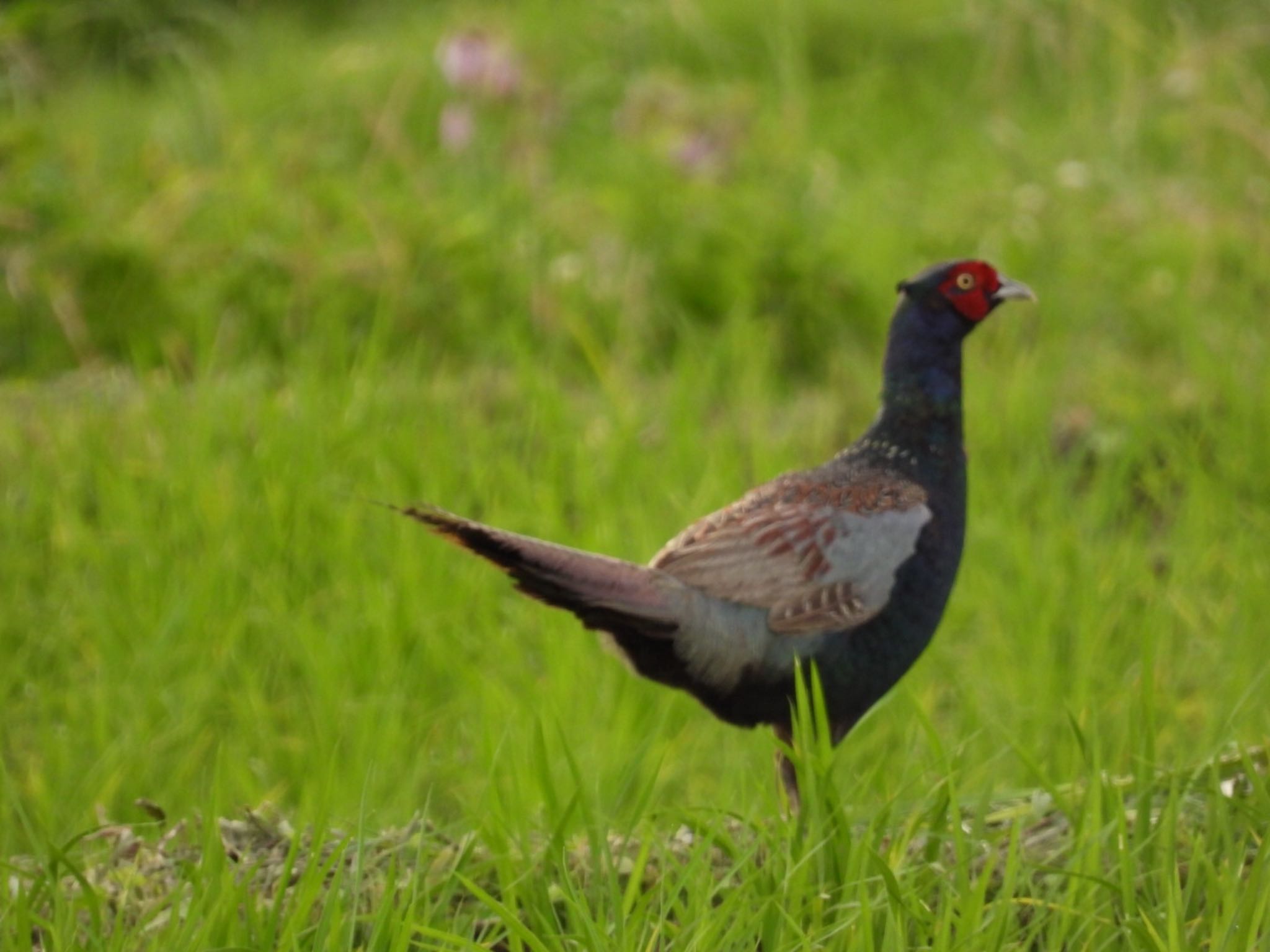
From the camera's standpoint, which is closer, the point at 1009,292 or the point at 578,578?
the point at 578,578

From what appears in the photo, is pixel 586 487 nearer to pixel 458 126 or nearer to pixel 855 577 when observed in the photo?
pixel 855 577

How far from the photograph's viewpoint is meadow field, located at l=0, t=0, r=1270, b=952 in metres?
2.62

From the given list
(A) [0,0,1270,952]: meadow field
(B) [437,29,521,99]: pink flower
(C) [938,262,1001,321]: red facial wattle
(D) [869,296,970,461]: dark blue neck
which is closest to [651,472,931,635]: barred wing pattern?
(D) [869,296,970,461]: dark blue neck

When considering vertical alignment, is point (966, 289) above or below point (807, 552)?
above

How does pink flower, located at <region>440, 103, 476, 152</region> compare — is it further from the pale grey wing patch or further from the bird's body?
the pale grey wing patch

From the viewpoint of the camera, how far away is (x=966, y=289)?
10.5 ft

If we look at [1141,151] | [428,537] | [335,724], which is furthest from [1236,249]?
[335,724]

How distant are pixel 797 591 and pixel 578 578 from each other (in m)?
0.44

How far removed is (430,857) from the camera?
9.29 ft

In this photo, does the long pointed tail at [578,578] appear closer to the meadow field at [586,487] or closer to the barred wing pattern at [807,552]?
the barred wing pattern at [807,552]

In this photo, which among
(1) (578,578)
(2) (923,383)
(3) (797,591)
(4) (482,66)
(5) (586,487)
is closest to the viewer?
(1) (578,578)

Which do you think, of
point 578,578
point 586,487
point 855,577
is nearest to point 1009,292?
point 855,577

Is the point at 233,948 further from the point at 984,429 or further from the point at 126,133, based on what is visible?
the point at 126,133

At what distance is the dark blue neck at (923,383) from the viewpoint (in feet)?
10.3
